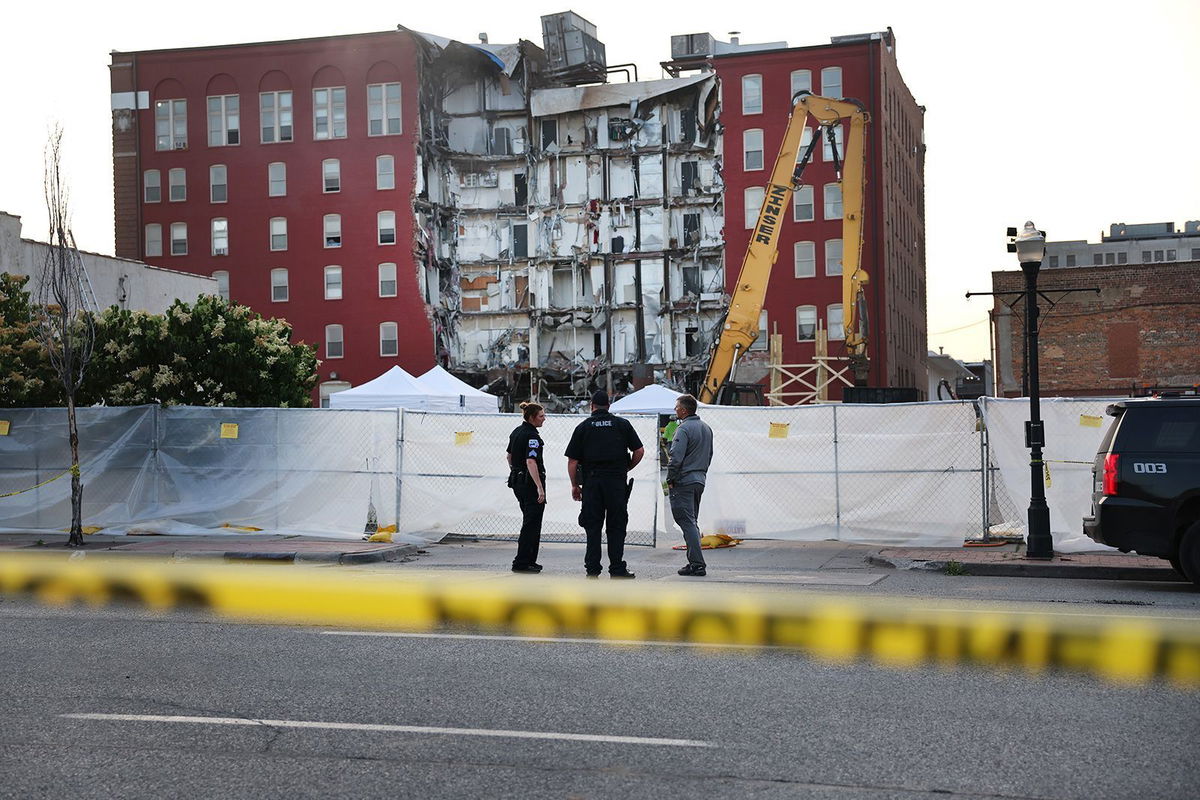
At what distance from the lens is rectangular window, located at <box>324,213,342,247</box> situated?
6856 centimetres

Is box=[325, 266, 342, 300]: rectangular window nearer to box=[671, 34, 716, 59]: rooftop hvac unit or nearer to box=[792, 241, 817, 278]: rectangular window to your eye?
box=[671, 34, 716, 59]: rooftop hvac unit

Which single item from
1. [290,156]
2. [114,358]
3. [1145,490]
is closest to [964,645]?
[1145,490]

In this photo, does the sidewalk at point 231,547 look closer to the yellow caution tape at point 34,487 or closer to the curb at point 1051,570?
the yellow caution tape at point 34,487

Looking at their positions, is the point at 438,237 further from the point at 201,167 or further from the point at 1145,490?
the point at 1145,490

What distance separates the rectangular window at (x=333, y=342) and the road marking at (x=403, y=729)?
2444 inches

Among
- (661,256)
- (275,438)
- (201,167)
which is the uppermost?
(201,167)

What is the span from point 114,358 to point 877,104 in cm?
4944

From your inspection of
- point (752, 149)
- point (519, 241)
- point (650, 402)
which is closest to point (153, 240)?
point (519, 241)

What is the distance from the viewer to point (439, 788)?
5.68 meters

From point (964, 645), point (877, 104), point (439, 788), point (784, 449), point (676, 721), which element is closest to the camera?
point (439, 788)

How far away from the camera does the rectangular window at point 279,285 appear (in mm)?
69062

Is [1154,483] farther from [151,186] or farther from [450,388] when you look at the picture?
[151,186]

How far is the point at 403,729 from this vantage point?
6.82 metres

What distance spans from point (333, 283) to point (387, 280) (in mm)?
2940
